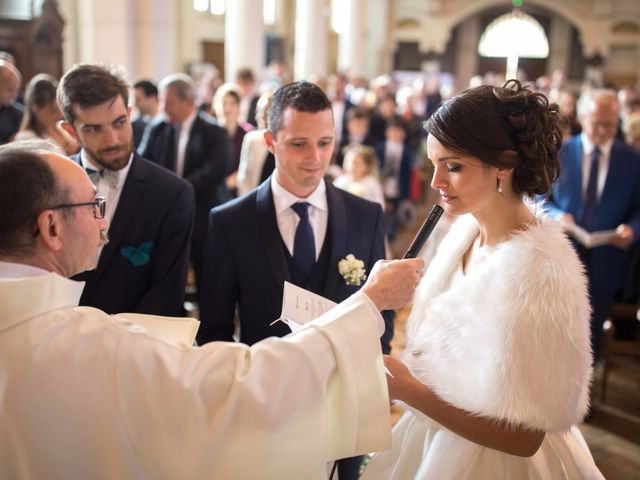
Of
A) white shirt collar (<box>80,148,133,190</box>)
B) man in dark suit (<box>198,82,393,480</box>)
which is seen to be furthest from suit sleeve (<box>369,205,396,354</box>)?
white shirt collar (<box>80,148,133,190</box>)

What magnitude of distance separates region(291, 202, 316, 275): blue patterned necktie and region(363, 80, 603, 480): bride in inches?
19.9

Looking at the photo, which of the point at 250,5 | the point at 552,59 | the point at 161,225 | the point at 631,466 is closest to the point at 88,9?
the point at 250,5

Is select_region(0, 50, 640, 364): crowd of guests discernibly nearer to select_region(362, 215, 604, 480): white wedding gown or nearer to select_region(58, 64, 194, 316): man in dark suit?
select_region(58, 64, 194, 316): man in dark suit

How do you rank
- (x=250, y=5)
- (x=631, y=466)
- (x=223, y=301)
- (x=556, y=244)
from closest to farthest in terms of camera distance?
(x=556, y=244) → (x=223, y=301) → (x=631, y=466) → (x=250, y=5)

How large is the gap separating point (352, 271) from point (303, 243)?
0.71ft

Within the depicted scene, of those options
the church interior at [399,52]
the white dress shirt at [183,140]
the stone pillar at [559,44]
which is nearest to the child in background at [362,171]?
the church interior at [399,52]

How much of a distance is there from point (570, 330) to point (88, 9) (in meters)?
8.85

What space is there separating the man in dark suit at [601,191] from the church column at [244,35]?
20.2ft

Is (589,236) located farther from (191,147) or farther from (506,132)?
(191,147)

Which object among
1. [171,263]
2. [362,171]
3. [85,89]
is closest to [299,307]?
[171,263]

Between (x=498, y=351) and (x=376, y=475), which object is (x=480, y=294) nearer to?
(x=498, y=351)

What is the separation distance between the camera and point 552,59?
27.5m

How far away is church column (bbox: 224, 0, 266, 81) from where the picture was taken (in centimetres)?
954

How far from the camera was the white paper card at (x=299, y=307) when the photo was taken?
1.83 meters
